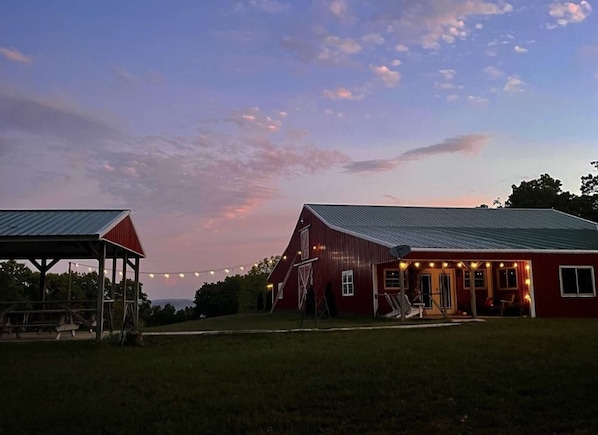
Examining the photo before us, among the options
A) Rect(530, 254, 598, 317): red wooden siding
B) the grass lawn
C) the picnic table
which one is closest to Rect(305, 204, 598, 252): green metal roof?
Rect(530, 254, 598, 317): red wooden siding

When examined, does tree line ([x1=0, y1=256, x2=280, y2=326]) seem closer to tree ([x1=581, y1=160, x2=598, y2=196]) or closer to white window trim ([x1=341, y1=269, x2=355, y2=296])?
white window trim ([x1=341, y1=269, x2=355, y2=296])

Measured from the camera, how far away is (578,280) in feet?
74.1

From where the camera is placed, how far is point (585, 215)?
44.0 metres

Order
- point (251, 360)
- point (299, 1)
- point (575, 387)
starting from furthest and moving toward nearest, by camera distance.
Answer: point (299, 1)
point (251, 360)
point (575, 387)

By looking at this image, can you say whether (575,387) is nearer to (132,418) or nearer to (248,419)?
(248,419)

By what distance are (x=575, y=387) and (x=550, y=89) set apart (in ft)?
50.1

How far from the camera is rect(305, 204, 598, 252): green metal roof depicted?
22.8 meters

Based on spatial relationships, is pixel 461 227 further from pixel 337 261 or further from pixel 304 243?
pixel 304 243

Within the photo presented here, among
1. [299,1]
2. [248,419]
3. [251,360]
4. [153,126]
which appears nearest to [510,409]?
[248,419]

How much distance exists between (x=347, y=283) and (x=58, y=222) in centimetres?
1436

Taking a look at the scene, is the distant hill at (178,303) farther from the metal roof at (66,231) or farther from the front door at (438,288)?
the metal roof at (66,231)

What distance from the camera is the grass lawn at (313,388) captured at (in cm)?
630

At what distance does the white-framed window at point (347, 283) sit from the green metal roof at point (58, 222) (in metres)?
12.0

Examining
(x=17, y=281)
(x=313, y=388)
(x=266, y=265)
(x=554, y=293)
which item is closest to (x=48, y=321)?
(x=313, y=388)
